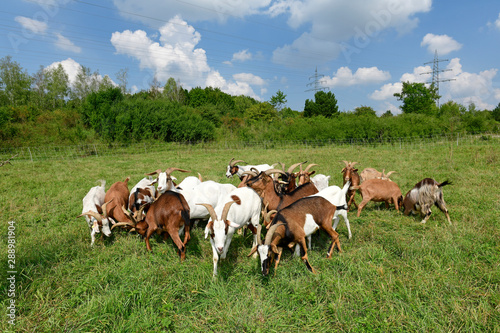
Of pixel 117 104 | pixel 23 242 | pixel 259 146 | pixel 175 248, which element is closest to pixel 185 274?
pixel 175 248

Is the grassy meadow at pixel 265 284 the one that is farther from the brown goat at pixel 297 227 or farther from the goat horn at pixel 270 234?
the goat horn at pixel 270 234

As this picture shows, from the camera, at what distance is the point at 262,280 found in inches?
166

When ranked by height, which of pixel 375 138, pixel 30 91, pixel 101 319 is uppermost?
pixel 30 91

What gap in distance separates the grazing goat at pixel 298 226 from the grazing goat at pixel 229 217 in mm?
566

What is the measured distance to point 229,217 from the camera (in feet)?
16.4

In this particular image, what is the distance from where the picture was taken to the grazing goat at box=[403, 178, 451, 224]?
6.28 meters

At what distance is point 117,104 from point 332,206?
33351 mm

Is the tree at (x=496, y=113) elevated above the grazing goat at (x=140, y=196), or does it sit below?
above

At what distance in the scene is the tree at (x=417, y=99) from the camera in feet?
143

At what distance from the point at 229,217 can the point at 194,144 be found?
31452 mm

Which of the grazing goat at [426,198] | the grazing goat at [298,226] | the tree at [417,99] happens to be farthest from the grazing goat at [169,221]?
the tree at [417,99]

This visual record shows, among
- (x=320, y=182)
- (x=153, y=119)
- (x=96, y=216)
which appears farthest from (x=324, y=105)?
(x=96, y=216)

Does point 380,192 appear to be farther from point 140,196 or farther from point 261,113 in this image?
point 261,113

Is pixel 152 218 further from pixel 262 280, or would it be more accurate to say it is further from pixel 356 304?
pixel 356 304
